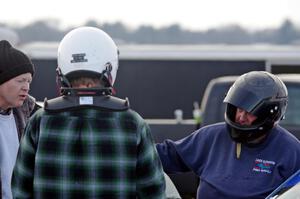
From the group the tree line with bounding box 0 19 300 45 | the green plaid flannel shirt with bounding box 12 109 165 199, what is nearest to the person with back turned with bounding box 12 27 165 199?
the green plaid flannel shirt with bounding box 12 109 165 199

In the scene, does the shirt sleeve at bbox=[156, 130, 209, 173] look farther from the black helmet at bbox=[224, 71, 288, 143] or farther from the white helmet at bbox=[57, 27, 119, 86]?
the white helmet at bbox=[57, 27, 119, 86]

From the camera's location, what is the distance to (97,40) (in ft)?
11.4

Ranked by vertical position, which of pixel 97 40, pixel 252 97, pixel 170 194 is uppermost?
pixel 97 40

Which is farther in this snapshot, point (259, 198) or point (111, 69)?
point (259, 198)

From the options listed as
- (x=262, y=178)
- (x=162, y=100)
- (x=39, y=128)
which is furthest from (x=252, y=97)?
(x=162, y=100)

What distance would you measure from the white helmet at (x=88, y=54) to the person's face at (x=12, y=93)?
79 cm

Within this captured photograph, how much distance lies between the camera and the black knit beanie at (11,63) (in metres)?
4.23

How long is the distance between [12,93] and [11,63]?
0.53 ft

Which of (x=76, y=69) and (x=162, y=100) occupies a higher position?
(x=76, y=69)

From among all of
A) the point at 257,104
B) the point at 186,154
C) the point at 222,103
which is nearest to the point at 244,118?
the point at 257,104

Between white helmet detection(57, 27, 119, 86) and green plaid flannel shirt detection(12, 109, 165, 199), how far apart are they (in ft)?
0.59

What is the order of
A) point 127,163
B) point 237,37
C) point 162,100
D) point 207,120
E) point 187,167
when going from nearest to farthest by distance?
point 127,163
point 187,167
point 207,120
point 162,100
point 237,37

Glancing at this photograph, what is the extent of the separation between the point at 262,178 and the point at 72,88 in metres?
1.17

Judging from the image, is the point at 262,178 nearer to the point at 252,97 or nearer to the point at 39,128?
the point at 252,97
